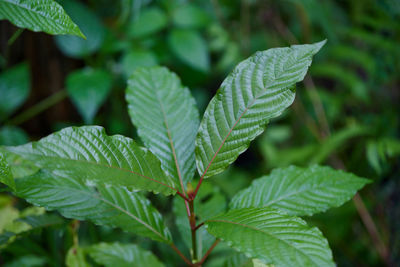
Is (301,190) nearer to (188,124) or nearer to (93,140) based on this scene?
(188,124)

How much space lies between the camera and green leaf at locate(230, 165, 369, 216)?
58 centimetres

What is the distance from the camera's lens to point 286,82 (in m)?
0.48

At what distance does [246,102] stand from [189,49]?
1.04 metres

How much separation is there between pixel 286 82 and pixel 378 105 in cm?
176

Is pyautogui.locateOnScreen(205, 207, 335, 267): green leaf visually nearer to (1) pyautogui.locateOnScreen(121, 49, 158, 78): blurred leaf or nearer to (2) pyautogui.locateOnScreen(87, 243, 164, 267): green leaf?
(2) pyautogui.locateOnScreen(87, 243, 164, 267): green leaf

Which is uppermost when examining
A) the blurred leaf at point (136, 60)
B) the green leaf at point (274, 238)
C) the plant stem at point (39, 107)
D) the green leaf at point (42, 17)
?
the green leaf at point (42, 17)

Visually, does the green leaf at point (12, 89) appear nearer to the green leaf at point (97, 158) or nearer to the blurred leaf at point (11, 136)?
the blurred leaf at point (11, 136)

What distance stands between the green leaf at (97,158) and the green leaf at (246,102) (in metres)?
0.08

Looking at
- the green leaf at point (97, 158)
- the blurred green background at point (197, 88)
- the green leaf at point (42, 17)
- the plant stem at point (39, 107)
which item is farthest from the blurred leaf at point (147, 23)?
the green leaf at point (97, 158)

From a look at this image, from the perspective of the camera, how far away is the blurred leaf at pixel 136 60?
1.34m

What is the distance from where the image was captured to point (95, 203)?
0.55m

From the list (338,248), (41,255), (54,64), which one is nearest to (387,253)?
(338,248)

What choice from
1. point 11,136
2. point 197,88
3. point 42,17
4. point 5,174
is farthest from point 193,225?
point 197,88

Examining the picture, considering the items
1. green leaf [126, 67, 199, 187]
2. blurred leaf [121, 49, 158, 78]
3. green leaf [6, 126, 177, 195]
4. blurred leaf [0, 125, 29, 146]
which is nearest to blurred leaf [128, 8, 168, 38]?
blurred leaf [121, 49, 158, 78]
